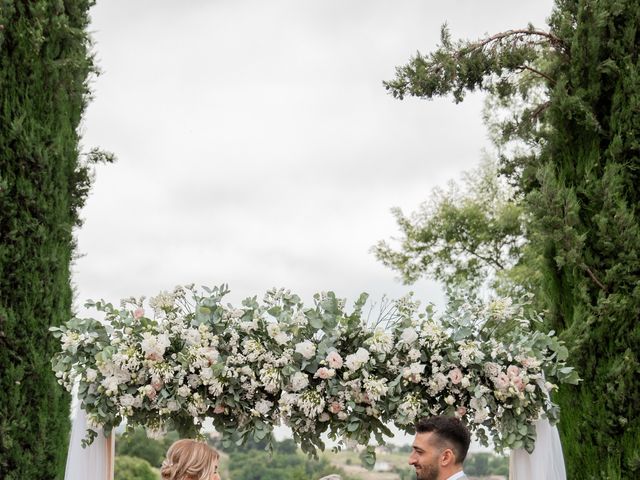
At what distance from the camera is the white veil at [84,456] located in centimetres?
509

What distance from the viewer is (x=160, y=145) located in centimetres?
2066

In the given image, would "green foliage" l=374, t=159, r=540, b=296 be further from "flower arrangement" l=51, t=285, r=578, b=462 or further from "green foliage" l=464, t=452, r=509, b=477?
"flower arrangement" l=51, t=285, r=578, b=462

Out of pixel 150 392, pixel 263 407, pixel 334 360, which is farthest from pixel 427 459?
pixel 150 392

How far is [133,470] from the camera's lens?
62.6 feet

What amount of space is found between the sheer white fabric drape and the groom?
943 millimetres

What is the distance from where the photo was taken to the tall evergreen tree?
19.9ft

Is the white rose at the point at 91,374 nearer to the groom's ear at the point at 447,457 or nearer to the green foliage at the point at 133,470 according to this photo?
the groom's ear at the point at 447,457

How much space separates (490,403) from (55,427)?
13.2ft

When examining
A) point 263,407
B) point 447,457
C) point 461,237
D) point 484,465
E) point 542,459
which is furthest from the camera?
point 461,237

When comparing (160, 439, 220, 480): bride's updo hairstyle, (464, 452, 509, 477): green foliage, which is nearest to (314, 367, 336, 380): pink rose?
(160, 439, 220, 480): bride's updo hairstyle

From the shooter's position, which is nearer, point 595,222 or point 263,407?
point 263,407

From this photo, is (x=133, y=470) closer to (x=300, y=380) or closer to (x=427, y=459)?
(x=300, y=380)

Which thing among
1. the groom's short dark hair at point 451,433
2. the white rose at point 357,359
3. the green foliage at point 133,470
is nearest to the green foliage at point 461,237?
the green foliage at point 133,470

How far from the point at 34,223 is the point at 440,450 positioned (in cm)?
435
